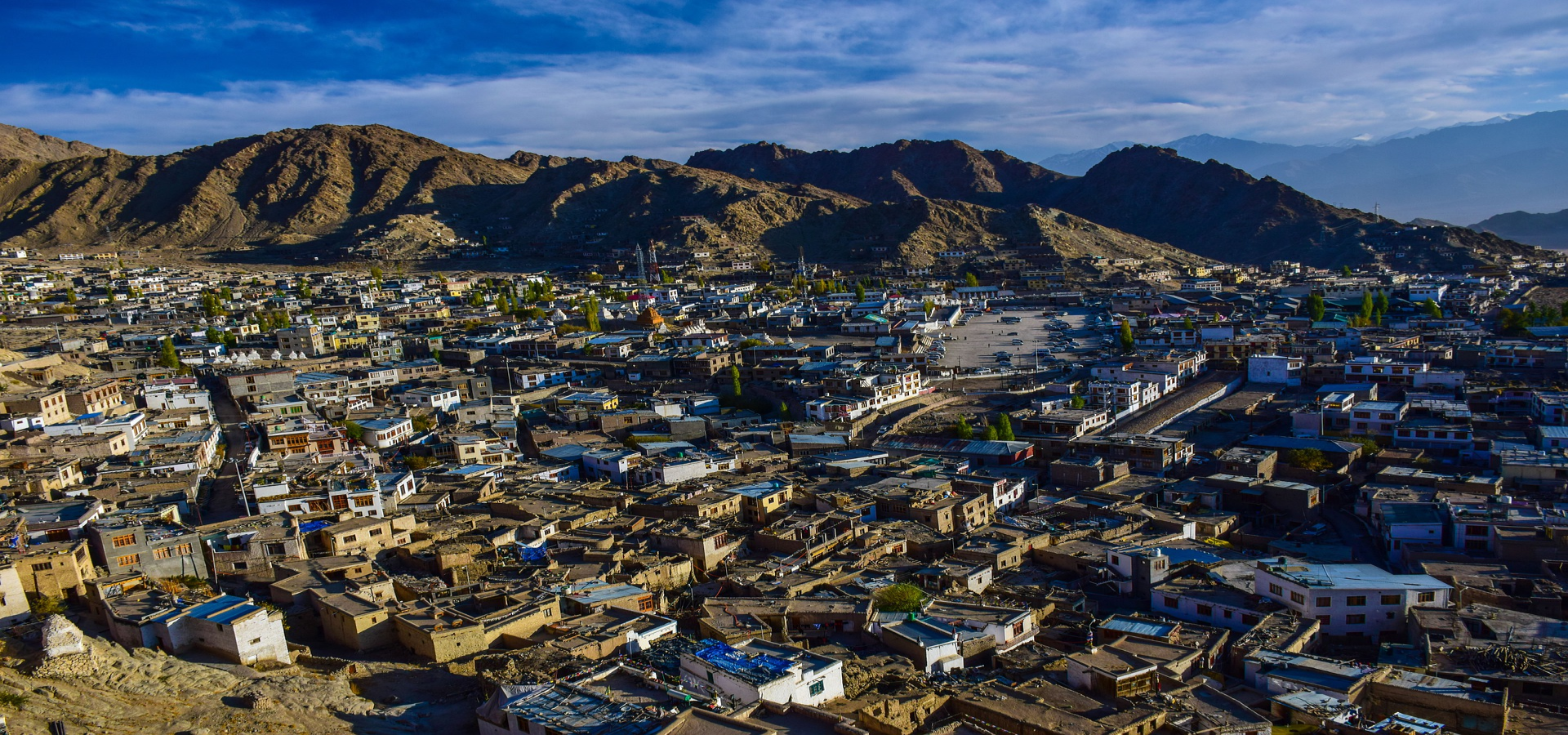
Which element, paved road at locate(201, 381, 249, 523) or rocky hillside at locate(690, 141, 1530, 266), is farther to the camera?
rocky hillside at locate(690, 141, 1530, 266)

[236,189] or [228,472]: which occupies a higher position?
[236,189]

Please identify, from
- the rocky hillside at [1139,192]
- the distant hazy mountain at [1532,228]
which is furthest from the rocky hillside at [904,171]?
the distant hazy mountain at [1532,228]

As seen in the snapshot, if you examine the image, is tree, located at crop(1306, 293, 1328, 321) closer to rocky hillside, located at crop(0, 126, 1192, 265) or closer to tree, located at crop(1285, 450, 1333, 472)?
tree, located at crop(1285, 450, 1333, 472)

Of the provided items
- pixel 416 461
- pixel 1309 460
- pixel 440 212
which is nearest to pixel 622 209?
pixel 440 212

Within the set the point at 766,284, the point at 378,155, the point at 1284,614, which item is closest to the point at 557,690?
the point at 1284,614

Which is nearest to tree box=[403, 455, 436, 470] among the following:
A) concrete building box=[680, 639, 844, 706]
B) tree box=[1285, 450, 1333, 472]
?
concrete building box=[680, 639, 844, 706]

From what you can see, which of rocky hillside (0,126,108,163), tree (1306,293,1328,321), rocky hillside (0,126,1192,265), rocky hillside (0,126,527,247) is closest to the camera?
tree (1306,293,1328,321)

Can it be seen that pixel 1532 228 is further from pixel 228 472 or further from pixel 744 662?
pixel 744 662
